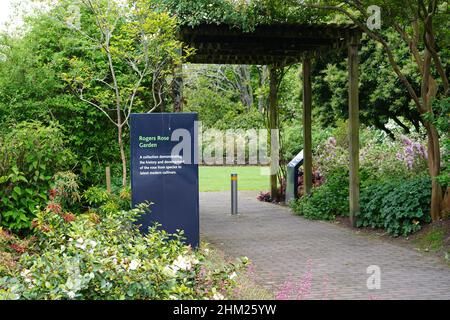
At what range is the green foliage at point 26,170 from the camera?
8.52m

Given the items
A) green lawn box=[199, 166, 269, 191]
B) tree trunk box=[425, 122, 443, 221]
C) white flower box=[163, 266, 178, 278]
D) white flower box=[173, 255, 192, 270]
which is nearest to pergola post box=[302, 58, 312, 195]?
tree trunk box=[425, 122, 443, 221]

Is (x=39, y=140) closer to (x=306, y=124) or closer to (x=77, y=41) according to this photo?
(x=77, y=41)

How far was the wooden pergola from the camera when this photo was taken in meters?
12.0

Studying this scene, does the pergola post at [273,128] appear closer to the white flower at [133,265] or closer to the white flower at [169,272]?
the white flower at [169,272]

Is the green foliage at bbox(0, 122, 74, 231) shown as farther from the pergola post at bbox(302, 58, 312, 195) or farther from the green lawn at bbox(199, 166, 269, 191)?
the green lawn at bbox(199, 166, 269, 191)

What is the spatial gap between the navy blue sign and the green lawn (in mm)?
12958

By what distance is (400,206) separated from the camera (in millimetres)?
10672

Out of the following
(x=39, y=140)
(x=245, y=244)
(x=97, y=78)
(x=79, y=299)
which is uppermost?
(x=97, y=78)

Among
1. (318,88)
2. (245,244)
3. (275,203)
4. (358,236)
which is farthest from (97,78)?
(318,88)

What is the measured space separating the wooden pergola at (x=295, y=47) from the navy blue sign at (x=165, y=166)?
1897mm

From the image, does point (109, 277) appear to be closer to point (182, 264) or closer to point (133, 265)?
point (133, 265)
